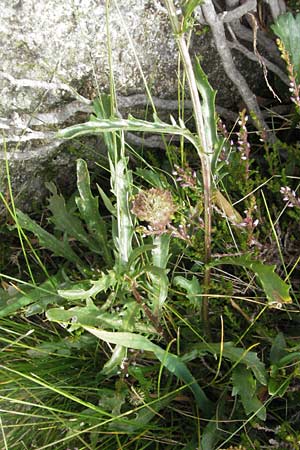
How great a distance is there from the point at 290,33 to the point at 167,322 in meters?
0.70

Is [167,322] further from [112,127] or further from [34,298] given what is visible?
[112,127]

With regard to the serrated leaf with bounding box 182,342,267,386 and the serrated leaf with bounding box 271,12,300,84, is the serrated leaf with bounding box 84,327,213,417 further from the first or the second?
the serrated leaf with bounding box 271,12,300,84

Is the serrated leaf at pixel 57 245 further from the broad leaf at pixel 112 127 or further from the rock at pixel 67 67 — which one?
the broad leaf at pixel 112 127

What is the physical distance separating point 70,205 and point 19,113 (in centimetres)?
27

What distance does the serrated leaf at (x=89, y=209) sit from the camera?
140cm

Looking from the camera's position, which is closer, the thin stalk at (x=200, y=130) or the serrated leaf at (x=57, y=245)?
the thin stalk at (x=200, y=130)

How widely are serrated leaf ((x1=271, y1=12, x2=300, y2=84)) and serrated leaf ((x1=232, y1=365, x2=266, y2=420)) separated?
2.15 ft

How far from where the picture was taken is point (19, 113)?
1.46m

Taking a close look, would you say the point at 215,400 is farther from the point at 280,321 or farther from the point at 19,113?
the point at 19,113

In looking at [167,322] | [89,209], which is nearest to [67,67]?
[89,209]

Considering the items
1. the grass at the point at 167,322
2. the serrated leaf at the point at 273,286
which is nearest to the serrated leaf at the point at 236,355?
the grass at the point at 167,322

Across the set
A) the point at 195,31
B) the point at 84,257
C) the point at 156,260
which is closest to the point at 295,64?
the point at 195,31

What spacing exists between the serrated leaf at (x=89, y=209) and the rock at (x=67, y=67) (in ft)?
0.52

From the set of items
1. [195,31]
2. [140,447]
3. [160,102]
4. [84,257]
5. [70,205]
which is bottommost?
[140,447]
